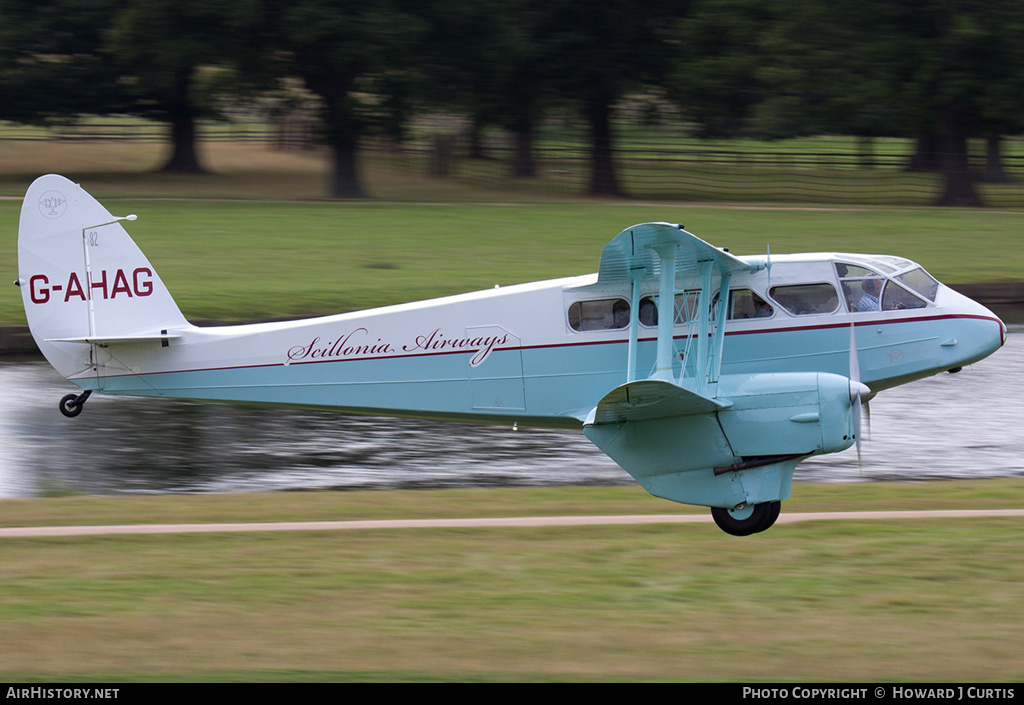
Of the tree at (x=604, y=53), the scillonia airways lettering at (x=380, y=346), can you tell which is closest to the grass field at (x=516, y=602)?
the scillonia airways lettering at (x=380, y=346)

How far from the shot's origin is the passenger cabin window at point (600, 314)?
12.2 m

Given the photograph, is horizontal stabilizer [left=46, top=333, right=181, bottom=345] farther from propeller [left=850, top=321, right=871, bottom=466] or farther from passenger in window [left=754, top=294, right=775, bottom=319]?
propeller [left=850, top=321, right=871, bottom=466]

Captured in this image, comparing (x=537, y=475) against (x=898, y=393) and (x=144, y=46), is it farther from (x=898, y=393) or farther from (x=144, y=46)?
(x=144, y=46)

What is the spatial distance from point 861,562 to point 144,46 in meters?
39.4

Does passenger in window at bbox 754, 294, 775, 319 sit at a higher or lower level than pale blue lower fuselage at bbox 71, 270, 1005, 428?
higher

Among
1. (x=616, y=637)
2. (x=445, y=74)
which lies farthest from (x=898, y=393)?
(x=445, y=74)

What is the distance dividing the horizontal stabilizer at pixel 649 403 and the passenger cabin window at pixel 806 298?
5.85 ft

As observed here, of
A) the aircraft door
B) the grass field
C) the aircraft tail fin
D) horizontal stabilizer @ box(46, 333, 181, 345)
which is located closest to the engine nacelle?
the grass field

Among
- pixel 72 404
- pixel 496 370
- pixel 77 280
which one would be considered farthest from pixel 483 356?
pixel 72 404

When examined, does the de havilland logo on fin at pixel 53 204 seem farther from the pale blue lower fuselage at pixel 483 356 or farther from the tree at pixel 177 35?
the tree at pixel 177 35

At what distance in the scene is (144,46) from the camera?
139 feet

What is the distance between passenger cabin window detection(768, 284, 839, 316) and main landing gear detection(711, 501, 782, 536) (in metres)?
2.32

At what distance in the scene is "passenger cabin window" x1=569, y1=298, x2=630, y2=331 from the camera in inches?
479

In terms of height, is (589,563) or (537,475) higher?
(589,563)
